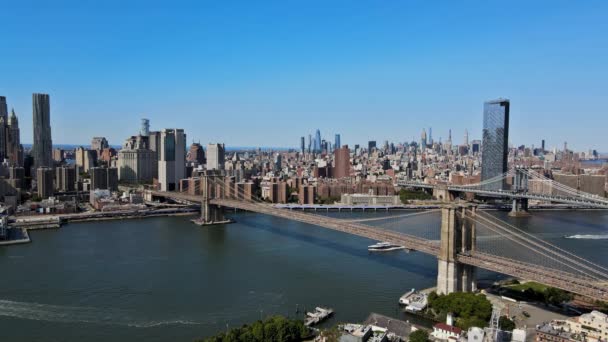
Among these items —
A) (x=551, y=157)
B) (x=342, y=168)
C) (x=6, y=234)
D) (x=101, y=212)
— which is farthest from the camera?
(x=551, y=157)

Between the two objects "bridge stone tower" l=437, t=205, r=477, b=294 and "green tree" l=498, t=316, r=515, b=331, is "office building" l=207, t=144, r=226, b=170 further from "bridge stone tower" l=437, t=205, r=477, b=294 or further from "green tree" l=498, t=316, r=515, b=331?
"green tree" l=498, t=316, r=515, b=331

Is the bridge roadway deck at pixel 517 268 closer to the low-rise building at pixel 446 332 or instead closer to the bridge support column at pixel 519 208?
the low-rise building at pixel 446 332

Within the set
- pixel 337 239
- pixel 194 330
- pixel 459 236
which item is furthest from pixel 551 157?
pixel 194 330

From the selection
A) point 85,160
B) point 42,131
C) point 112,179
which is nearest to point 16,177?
point 112,179

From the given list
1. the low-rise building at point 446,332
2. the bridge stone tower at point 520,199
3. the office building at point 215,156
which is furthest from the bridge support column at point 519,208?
the office building at point 215,156

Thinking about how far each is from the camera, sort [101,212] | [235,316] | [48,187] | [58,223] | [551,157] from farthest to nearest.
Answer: [551,157], [48,187], [101,212], [58,223], [235,316]

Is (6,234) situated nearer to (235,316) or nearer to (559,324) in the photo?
(235,316)

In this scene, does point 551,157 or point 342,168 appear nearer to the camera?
point 342,168
